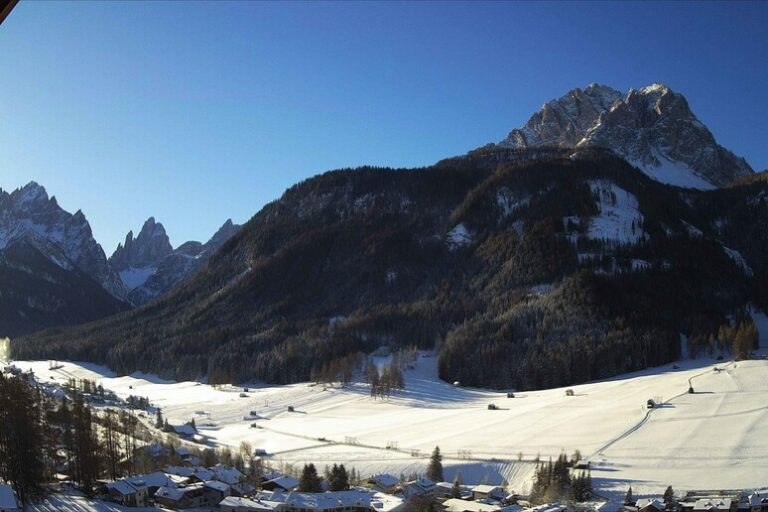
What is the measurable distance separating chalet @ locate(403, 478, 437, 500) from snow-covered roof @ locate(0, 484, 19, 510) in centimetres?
2780

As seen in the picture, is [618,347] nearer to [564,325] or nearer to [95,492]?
[564,325]

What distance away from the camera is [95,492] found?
49000 mm

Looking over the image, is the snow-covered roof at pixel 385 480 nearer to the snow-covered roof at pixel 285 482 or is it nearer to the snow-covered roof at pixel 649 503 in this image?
the snow-covered roof at pixel 285 482

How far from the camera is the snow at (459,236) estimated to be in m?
189

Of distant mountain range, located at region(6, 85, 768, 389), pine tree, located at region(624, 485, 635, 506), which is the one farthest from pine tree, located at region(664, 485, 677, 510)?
distant mountain range, located at region(6, 85, 768, 389)

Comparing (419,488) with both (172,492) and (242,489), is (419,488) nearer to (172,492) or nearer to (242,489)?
(242,489)

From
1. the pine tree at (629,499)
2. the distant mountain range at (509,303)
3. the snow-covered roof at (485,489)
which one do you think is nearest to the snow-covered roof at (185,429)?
the distant mountain range at (509,303)

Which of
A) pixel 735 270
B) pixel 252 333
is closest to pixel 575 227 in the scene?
pixel 735 270

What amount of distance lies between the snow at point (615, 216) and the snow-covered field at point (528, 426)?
54009 mm

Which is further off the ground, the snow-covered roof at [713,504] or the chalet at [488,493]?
the snow-covered roof at [713,504]

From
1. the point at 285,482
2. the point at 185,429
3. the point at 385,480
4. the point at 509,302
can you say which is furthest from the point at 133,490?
the point at 509,302

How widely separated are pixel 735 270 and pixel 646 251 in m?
33.5

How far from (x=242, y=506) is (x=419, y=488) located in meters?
14.1

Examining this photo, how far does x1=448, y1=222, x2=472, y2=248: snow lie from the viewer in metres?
189
